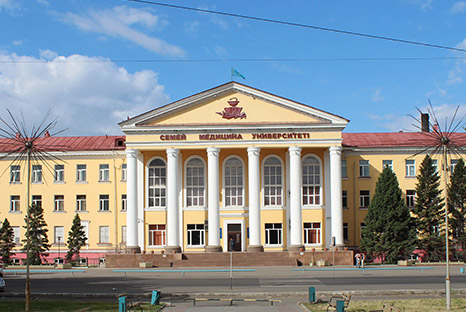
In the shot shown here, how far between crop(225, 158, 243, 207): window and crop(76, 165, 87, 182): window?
15037mm

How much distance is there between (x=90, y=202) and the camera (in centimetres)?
5834

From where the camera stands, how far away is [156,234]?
54.3 m

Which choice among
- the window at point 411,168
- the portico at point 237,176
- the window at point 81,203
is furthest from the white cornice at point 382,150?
the window at point 81,203

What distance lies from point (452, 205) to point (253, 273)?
20468 mm

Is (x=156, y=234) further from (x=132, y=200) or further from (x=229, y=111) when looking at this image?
(x=229, y=111)

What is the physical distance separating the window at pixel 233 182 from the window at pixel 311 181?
232 inches

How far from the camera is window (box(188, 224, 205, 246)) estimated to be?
53938 millimetres

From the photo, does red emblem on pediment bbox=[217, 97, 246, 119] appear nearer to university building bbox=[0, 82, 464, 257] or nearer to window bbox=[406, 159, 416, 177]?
university building bbox=[0, 82, 464, 257]

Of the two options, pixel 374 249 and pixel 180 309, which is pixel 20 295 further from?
pixel 374 249

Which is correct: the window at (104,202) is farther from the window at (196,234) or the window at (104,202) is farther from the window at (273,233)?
the window at (273,233)

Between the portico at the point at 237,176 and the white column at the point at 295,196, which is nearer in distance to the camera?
the white column at the point at 295,196

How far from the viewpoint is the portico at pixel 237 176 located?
167 feet

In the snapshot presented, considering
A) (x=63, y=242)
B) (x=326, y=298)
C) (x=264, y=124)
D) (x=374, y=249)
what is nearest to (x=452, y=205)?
(x=374, y=249)

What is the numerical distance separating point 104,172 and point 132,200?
8947mm
